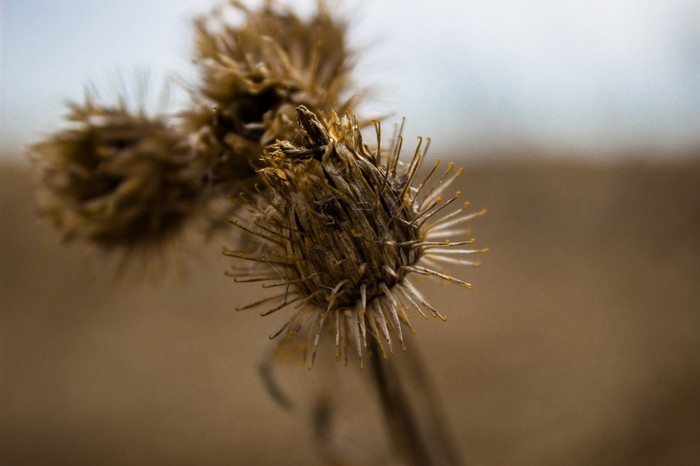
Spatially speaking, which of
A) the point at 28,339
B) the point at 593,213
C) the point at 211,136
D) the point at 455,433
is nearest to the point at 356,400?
the point at 455,433

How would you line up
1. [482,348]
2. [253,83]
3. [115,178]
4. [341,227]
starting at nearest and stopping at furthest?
[341,227] → [253,83] → [115,178] → [482,348]

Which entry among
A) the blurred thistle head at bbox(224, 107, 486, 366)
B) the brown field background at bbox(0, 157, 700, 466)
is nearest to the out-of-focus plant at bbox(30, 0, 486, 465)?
the blurred thistle head at bbox(224, 107, 486, 366)

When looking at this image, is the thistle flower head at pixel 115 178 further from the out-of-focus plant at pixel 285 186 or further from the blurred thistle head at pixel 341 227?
the blurred thistle head at pixel 341 227

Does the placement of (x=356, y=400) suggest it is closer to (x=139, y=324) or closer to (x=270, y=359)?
(x=139, y=324)

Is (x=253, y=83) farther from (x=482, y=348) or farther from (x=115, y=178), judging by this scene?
(x=482, y=348)

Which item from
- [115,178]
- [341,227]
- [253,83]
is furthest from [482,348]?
[341,227]

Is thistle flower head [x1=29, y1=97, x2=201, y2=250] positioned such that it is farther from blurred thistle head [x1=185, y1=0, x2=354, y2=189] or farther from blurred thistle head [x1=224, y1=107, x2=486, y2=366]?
blurred thistle head [x1=224, y1=107, x2=486, y2=366]

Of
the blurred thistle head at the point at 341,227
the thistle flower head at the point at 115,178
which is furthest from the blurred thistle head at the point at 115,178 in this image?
the blurred thistle head at the point at 341,227
